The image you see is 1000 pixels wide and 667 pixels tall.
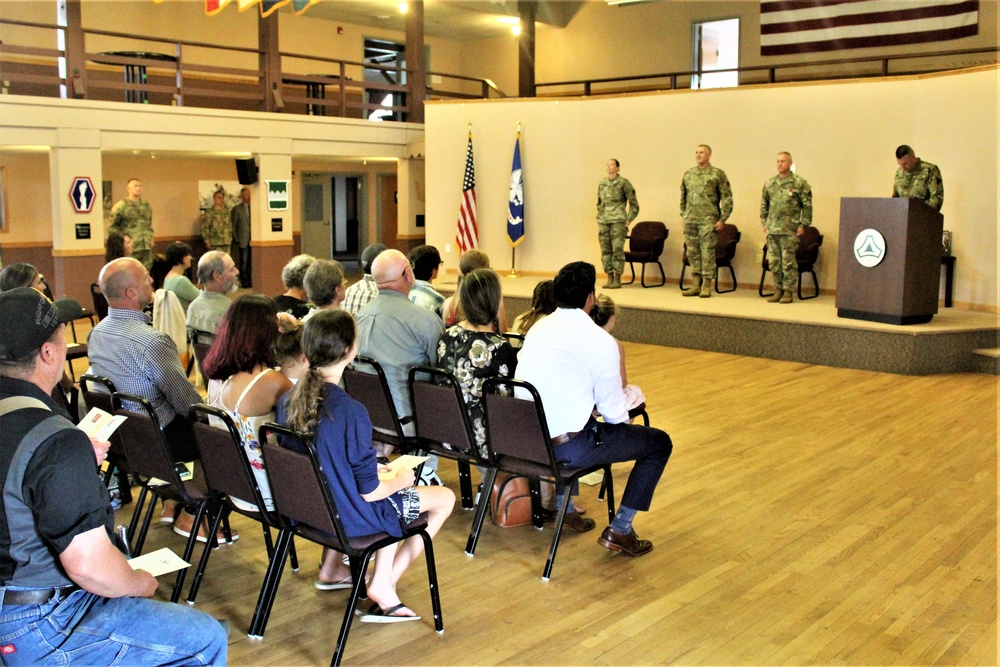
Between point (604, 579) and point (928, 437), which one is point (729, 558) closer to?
point (604, 579)

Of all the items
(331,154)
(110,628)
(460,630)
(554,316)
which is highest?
(331,154)

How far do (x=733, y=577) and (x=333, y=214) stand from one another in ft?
48.6

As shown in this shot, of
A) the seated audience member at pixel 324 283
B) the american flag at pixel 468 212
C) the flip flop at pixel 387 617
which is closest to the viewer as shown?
the flip flop at pixel 387 617

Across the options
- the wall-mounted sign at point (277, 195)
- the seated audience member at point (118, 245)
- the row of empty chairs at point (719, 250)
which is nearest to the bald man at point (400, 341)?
the seated audience member at point (118, 245)

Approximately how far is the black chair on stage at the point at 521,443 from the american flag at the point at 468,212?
29.4ft

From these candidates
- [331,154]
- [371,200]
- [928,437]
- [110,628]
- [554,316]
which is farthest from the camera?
[371,200]

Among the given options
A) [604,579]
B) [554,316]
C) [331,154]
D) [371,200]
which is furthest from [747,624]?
[371,200]

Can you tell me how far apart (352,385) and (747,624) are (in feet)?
6.52

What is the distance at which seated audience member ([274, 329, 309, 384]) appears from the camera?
3.29 meters

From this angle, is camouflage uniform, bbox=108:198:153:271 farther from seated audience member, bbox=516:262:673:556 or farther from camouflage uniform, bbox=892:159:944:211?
seated audience member, bbox=516:262:673:556

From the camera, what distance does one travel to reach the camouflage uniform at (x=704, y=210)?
983cm

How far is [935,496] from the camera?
4.54 meters

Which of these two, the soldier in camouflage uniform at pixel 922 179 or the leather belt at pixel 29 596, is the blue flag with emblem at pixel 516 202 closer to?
the soldier in camouflage uniform at pixel 922 179

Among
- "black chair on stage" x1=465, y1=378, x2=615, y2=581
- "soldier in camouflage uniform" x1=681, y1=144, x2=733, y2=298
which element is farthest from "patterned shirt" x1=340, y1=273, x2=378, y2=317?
"soldier in camouflage uniform" x1=681, y1=144, x2=733, y2=298
